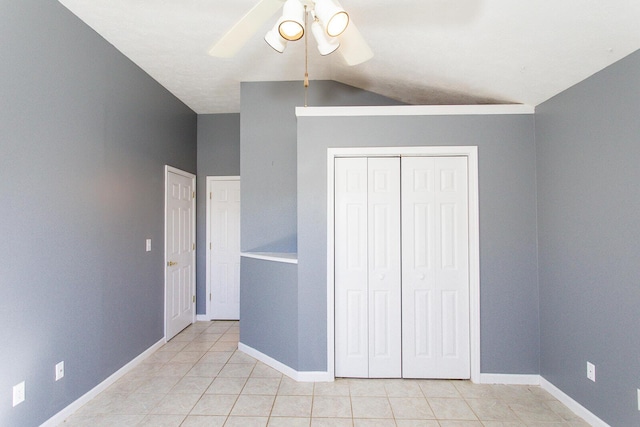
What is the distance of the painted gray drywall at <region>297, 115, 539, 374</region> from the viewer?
249 centimetres

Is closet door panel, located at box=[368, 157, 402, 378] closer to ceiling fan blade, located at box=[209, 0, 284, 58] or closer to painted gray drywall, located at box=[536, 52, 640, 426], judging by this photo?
painted gray drywall, located at box=[536, 52, 640, 426]

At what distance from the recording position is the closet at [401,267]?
2.56 m

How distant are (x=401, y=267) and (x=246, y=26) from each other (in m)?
2.05

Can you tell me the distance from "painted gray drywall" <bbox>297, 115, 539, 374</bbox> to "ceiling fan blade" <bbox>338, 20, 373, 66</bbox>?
0.84 metres

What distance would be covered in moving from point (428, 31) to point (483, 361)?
256 cm

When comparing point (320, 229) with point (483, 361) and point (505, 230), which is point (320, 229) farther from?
point (483, 361)

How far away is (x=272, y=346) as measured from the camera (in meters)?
2.87

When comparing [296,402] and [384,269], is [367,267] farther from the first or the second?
[296,402]

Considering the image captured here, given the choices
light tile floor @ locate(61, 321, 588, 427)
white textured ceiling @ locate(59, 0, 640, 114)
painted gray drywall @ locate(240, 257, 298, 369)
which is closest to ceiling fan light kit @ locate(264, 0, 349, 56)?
white textured ceiling @ locate(59, 0, 640, 114)

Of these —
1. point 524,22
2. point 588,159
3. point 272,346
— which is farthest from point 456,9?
point 272,346

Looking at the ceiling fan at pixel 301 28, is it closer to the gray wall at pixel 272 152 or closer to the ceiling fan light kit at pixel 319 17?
the ceiling fan light kit at pixel 319 17

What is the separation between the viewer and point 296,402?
2273 mm

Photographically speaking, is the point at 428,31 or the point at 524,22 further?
the point at 428,31

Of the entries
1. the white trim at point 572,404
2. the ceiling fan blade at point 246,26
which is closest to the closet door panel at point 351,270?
the ceiling fan blade at point 246,26
